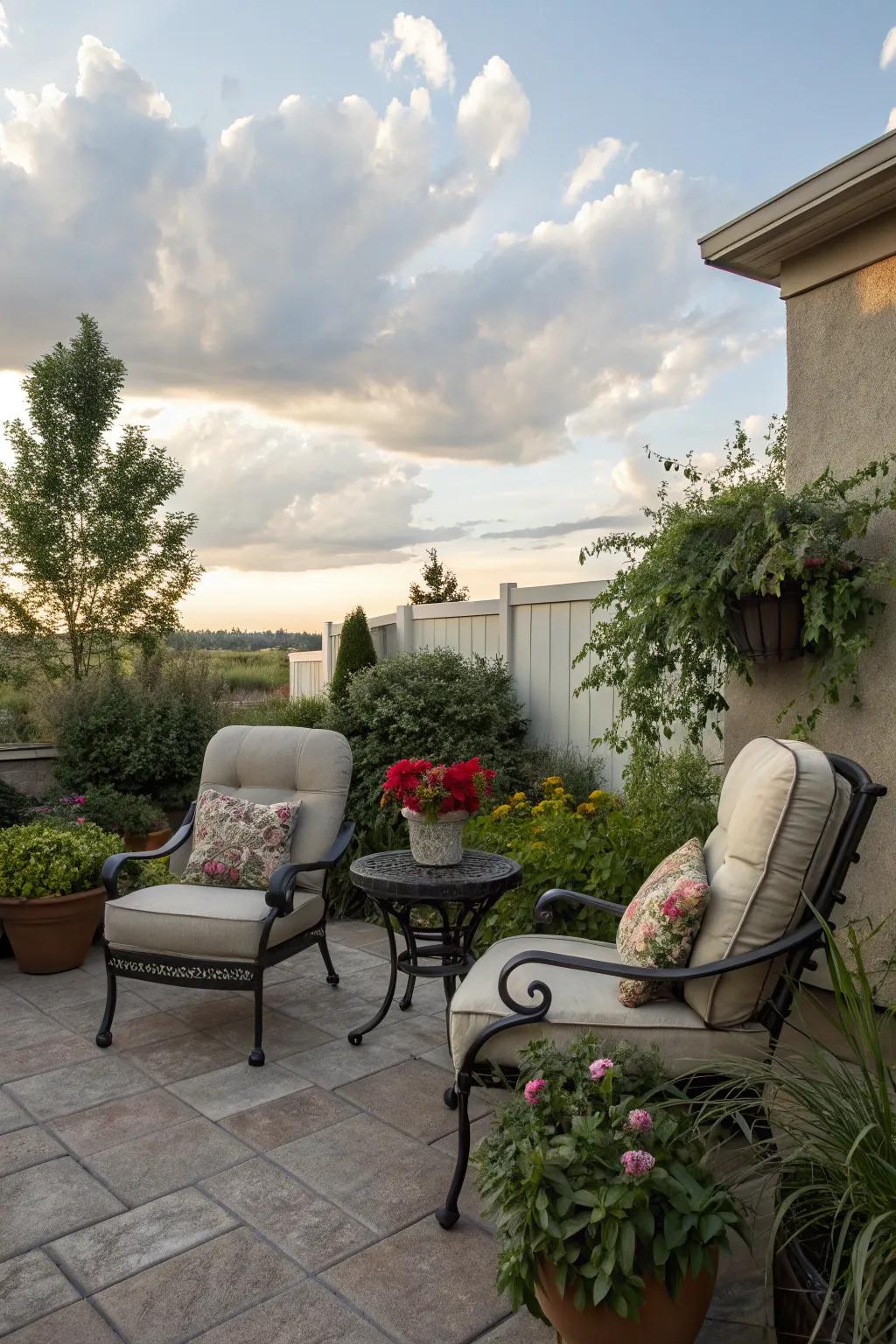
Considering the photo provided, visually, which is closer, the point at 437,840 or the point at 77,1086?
the point at 77,1086

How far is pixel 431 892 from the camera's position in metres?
2.96

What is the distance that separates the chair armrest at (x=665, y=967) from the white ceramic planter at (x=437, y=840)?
39.1 inches

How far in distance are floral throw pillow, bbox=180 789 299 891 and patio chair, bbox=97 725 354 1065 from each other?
0.07 m

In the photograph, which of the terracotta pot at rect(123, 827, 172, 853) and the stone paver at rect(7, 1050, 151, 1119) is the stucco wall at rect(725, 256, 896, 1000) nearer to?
the stone paver at rect(7, 1050, 151, 1119)

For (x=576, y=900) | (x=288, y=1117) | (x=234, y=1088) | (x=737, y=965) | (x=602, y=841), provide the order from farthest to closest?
1. (x=602, y=841)
2. (x=234, y=1088)
3. (x=576, y=900)
4. (x=288, y=1117)
5. (x=737, y=965)

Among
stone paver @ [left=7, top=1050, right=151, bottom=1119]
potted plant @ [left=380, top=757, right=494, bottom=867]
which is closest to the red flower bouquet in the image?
potted plant @ [left=380, top=757, right=494, bottom=867]

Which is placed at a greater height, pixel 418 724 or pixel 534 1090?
pixel 418 724

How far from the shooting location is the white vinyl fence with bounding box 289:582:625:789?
5.50 m

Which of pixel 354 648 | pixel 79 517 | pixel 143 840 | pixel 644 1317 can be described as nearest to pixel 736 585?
pixel 644 1317

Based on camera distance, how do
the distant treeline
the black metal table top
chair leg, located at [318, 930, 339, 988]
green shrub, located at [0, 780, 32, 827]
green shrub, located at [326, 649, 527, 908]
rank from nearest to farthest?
the black metal table top, chair leg, located at [318, 930, 339, 988], green shrub, located at [0, 780, 32, 827], green shrub, located at [326, 649, 527, 908], the distant treeline

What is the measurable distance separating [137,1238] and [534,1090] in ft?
3.60

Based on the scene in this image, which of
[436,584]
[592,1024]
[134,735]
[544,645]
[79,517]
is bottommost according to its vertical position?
[592,1024]

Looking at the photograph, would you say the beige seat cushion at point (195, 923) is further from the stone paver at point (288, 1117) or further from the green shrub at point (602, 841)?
the green shrub at point (602, 841)

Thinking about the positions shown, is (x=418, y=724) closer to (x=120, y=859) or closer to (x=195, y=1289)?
(x=120, y=859)
